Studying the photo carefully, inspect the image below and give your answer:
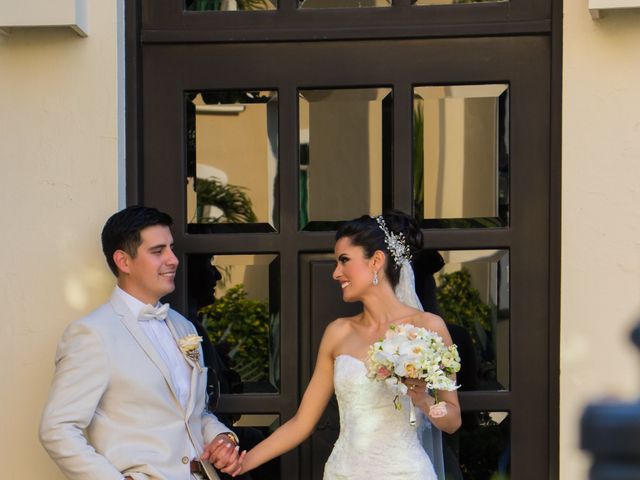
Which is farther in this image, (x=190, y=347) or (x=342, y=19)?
(x=342, y=19)

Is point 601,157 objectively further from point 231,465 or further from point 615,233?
point 231,465

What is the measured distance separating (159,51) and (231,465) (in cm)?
170

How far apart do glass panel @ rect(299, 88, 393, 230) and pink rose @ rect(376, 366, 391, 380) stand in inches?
36.6

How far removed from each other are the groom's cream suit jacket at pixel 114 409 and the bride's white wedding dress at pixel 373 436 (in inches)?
22.1

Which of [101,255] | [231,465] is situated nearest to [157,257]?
[101,255]

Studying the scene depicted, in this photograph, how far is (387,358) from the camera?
3949 millimetres

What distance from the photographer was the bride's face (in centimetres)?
432

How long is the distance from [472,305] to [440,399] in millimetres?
572

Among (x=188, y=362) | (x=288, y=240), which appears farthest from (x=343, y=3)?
(x=188, y=362)

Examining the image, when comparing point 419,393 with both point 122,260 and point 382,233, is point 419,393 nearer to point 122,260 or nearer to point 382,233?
point 382,233

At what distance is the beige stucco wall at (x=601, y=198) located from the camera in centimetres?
441

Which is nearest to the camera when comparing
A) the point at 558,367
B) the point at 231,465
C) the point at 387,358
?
the point at 387,358

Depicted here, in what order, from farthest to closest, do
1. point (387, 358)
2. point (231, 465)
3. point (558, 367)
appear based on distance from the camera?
point (558, 367), point (231, 465), point (387, 358)

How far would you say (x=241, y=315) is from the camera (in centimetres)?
480
